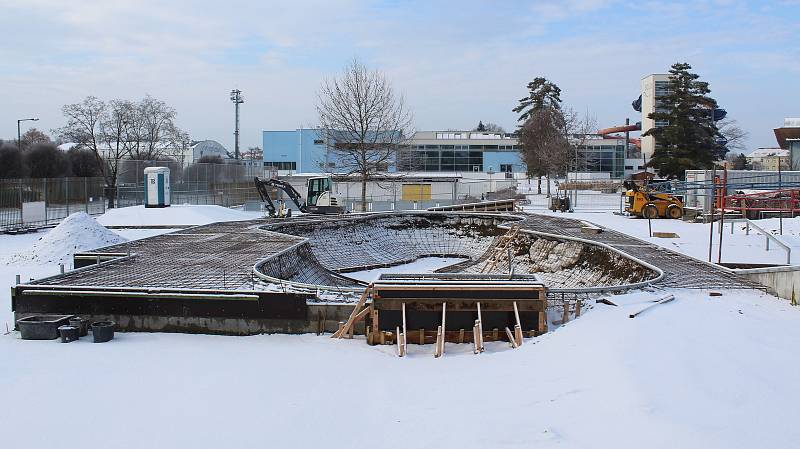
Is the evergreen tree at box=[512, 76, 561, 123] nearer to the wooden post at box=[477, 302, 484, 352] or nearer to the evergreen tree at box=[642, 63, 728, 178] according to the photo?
the evergreen tree at box=[642, 63, 728, 178]

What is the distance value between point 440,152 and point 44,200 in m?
50.4

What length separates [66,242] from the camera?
20219 millimetres

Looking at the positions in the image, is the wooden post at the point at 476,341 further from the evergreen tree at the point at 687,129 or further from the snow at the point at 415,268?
the evergreen tree at the point at 687,129

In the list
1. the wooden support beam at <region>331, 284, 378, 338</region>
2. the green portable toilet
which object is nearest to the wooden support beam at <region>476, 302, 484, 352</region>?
the wooden support beam at <region>331, 284, 378, 338</region>

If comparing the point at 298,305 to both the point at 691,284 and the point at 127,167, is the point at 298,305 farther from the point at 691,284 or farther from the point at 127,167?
the point at 127,167

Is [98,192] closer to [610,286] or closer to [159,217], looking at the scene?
[159,217]

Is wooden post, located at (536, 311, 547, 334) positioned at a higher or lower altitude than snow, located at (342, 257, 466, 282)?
higher

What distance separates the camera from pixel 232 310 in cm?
1237

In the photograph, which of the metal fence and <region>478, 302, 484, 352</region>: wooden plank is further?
the metal fence

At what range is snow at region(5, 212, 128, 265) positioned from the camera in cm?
1945

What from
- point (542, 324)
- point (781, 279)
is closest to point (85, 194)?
point (542, 324)

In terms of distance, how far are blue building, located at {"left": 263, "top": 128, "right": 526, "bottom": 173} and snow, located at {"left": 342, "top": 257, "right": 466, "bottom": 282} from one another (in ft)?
147

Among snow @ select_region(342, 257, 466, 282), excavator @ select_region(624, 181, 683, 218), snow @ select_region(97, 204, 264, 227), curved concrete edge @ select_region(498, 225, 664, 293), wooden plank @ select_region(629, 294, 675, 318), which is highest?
excavator @ select_region(624, 181, 683, 218)

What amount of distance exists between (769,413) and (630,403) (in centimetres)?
130
